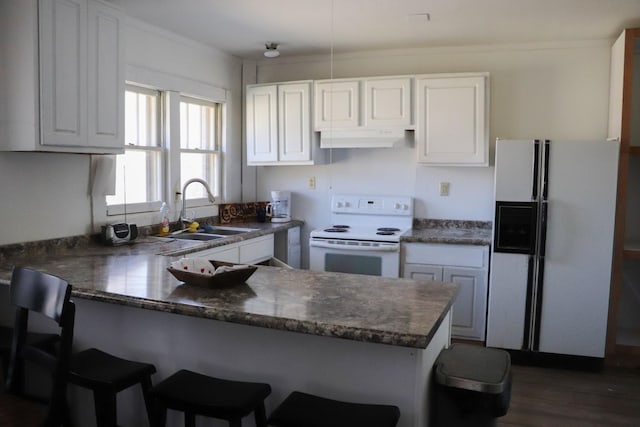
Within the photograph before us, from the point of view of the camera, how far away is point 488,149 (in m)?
4.14

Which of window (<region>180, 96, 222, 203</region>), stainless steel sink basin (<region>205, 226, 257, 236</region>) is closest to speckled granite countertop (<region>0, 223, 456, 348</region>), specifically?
stainless steel sink basin (<region>205, 226, 257, 236</region>)

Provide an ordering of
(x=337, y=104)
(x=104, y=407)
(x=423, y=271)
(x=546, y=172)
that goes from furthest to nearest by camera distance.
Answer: (x=337, y=104) → (x=423, y=271) → (x=546, y=172) → (x=104, y=407)

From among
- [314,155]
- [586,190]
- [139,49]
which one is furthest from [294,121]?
[586,190]

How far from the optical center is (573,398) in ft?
10.6

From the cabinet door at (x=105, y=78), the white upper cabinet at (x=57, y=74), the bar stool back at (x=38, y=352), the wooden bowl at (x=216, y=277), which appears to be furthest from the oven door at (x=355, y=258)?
the bar stool back at (x=38, y=352)

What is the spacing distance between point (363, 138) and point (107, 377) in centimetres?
284

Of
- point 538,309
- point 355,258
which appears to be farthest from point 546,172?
point 355,258

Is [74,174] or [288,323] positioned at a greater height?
[74,174]

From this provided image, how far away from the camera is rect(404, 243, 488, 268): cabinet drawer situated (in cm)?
397

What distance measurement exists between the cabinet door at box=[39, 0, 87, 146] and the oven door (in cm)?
199

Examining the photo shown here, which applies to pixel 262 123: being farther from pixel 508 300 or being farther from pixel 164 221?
pixel 508 300

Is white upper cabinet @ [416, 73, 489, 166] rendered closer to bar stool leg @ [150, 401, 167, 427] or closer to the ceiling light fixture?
the ceiling light fixture

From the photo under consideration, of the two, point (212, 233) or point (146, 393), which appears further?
point (212, 233)

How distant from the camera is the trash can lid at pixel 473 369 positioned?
183 cm
